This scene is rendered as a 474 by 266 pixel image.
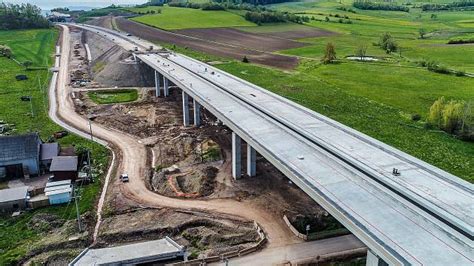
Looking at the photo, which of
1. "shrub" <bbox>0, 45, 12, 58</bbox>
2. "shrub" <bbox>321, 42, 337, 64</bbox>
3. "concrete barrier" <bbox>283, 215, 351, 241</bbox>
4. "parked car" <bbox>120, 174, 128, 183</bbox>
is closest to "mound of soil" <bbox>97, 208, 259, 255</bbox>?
"concrete barrier" <bbox>283, 215, 351, 241</bbox>

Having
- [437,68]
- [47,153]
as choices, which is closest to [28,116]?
[47,153]

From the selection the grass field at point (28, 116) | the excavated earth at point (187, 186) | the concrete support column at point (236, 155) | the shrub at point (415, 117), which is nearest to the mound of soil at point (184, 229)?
the excavated earth at point (187, 186)

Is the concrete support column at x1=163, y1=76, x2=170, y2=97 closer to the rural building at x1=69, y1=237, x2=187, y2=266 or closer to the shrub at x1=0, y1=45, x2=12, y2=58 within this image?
the rural building at x1=69, y1=237, x2=187, y2=266

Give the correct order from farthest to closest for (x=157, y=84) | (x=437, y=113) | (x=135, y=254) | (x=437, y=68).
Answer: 1. (x=437, y=68)
2. (x=157, y=84)
3. (x=437, y=113)
4. (x=135, y=254)

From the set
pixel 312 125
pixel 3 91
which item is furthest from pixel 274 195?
pixel 3 91

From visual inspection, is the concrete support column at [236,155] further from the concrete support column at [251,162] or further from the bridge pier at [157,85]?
the bridge pier at [157,85]

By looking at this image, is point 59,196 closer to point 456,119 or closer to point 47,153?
point 47,153

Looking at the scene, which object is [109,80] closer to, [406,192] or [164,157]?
[164,157]
